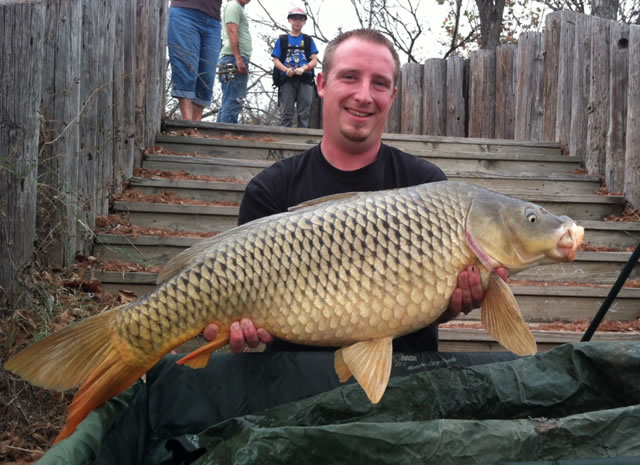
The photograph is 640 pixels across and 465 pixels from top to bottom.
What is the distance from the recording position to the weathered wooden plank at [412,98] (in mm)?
6488

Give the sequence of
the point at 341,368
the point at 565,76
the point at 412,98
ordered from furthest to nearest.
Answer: the point at 412,98
the point at 565,76
the point at 341,368

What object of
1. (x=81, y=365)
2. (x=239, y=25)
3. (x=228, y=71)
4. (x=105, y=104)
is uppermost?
(x=239, y=25)

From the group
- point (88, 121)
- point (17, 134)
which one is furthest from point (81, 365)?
point (88, 121)

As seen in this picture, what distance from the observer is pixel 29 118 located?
2152 millimetres

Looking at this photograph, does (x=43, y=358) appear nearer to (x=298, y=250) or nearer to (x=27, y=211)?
(x=298, y=250)

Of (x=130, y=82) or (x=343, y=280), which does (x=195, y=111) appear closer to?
(x=130, y=82)

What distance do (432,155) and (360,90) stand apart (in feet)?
9.30

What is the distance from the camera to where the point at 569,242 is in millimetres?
1214

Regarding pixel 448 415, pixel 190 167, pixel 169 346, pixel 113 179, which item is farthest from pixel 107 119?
pixel 448 415

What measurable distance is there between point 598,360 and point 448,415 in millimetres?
320

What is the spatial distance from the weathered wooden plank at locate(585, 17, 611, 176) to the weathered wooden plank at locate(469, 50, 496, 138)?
1638 mm

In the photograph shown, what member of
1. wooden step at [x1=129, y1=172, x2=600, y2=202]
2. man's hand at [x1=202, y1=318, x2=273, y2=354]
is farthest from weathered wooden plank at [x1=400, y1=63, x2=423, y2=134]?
man's hand at [x1=202, y1=318, x2=273, y2=354]

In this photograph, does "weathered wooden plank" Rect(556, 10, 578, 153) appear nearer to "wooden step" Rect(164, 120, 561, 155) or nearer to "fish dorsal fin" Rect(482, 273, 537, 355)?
"wooden step" Rect(164, 120, 561, 155)

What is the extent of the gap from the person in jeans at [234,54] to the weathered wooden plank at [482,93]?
214cm
